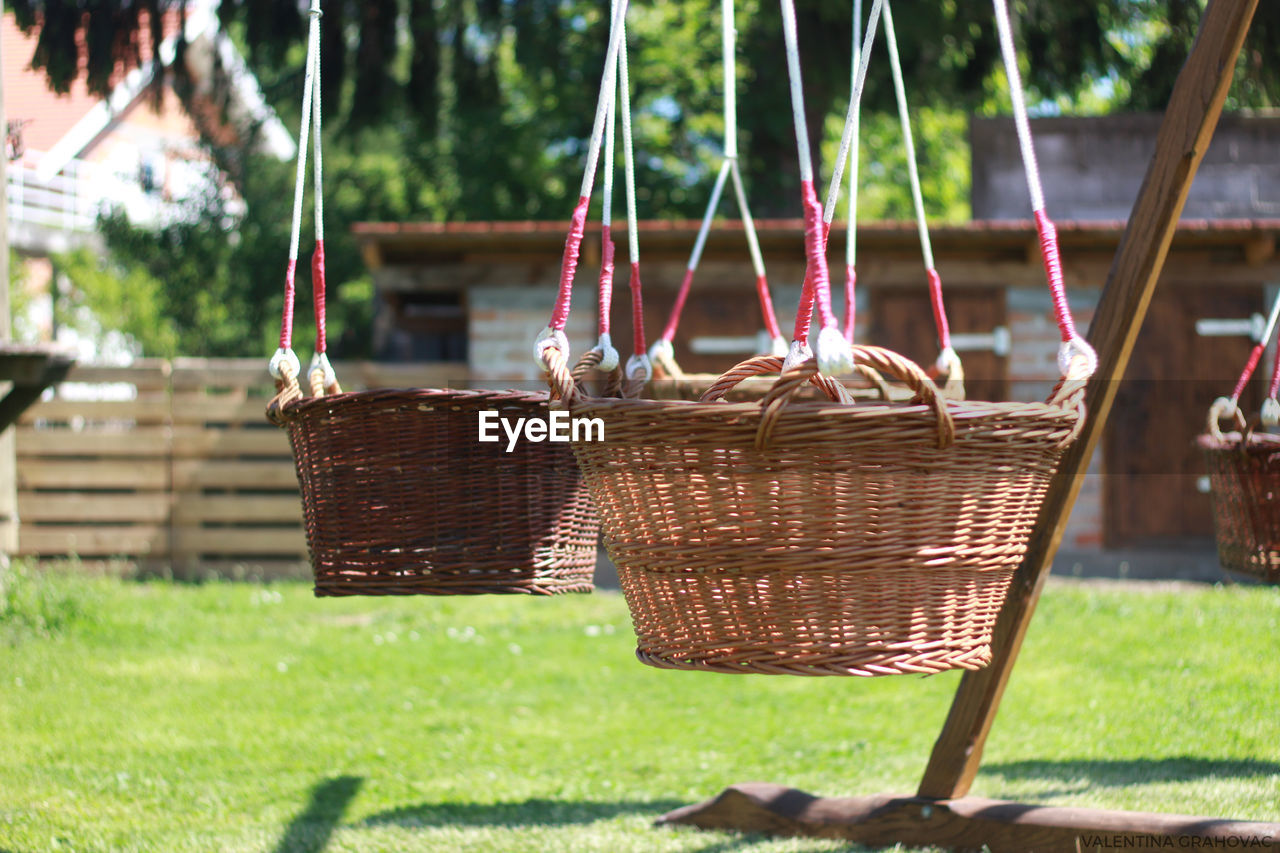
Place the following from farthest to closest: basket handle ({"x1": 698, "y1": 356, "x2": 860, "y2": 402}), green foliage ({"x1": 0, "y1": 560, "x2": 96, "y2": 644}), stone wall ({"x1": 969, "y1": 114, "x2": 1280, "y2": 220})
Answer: stone wall ({"x1": 969, "y1": 114, "x2": 1280, "y2": 220}) < green foliage ({"x1": 0, "y1": 560, "x2": 96, "y2": 644}) < basket handle ({"x1": 698, "y1": 356, "x2": 860, "y2": 402})

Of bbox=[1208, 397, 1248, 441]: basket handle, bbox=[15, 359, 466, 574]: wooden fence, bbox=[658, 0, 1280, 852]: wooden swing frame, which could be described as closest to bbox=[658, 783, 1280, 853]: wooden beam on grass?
bbox=[658, 0, 1280, 852]: wooden swing frame

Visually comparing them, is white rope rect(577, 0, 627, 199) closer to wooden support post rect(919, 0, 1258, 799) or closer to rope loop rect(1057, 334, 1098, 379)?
rope loop rect(1057, 334, 1098, 379)

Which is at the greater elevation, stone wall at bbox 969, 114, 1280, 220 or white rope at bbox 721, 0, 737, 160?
stone wall at bbox 969, 114, 1280, 220

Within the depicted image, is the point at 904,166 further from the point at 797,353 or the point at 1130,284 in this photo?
the point at 797,353

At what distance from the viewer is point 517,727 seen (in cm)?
432

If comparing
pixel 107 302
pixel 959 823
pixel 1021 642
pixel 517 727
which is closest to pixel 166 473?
pixel 517 727

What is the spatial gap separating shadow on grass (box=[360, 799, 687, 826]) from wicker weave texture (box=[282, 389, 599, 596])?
1334 millimetres

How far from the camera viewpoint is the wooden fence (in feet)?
25.0

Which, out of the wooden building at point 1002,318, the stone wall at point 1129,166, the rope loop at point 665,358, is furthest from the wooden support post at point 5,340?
the stone wall at point 1129,166

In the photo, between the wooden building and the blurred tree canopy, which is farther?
the blurred tree canopy

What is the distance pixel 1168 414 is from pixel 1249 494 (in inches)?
243

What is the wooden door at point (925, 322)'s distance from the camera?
8.16m

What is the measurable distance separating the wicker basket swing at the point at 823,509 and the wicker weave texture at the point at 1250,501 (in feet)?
3.78

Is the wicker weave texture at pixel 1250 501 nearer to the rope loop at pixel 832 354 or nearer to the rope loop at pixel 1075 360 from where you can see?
the rope loop at pixel 1075 360
